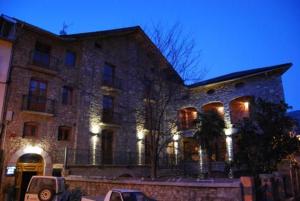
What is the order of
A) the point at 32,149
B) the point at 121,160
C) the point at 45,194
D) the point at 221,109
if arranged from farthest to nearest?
the point at 221,109 < the point at 121,160 < the point at 32,149 < the point at 45,194

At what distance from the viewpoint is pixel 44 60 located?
18234 millimetres

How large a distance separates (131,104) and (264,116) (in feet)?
39.8

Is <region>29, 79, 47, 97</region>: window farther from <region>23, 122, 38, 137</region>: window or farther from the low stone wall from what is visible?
the low stone wall

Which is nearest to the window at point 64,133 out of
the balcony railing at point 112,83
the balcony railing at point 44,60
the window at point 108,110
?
the window at point 108,110

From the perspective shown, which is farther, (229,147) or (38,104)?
(229,147)

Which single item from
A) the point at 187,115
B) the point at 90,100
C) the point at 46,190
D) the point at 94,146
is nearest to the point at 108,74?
the point at 90,100

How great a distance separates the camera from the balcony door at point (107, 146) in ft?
66.4

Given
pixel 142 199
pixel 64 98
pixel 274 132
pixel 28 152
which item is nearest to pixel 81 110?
pixel 64 98

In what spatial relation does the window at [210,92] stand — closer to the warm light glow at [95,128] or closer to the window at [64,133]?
the warm light glow at [95,128]

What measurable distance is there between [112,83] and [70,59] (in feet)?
13.0

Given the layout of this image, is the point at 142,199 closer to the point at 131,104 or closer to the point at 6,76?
the point at 6,76

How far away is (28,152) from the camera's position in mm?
16062

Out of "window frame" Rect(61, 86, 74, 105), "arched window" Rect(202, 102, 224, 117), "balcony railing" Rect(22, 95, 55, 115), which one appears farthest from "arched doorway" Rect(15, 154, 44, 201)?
"arched window" Rect(202, 102, 224, 117)

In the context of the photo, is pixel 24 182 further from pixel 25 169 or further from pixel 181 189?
pixel 181 189
